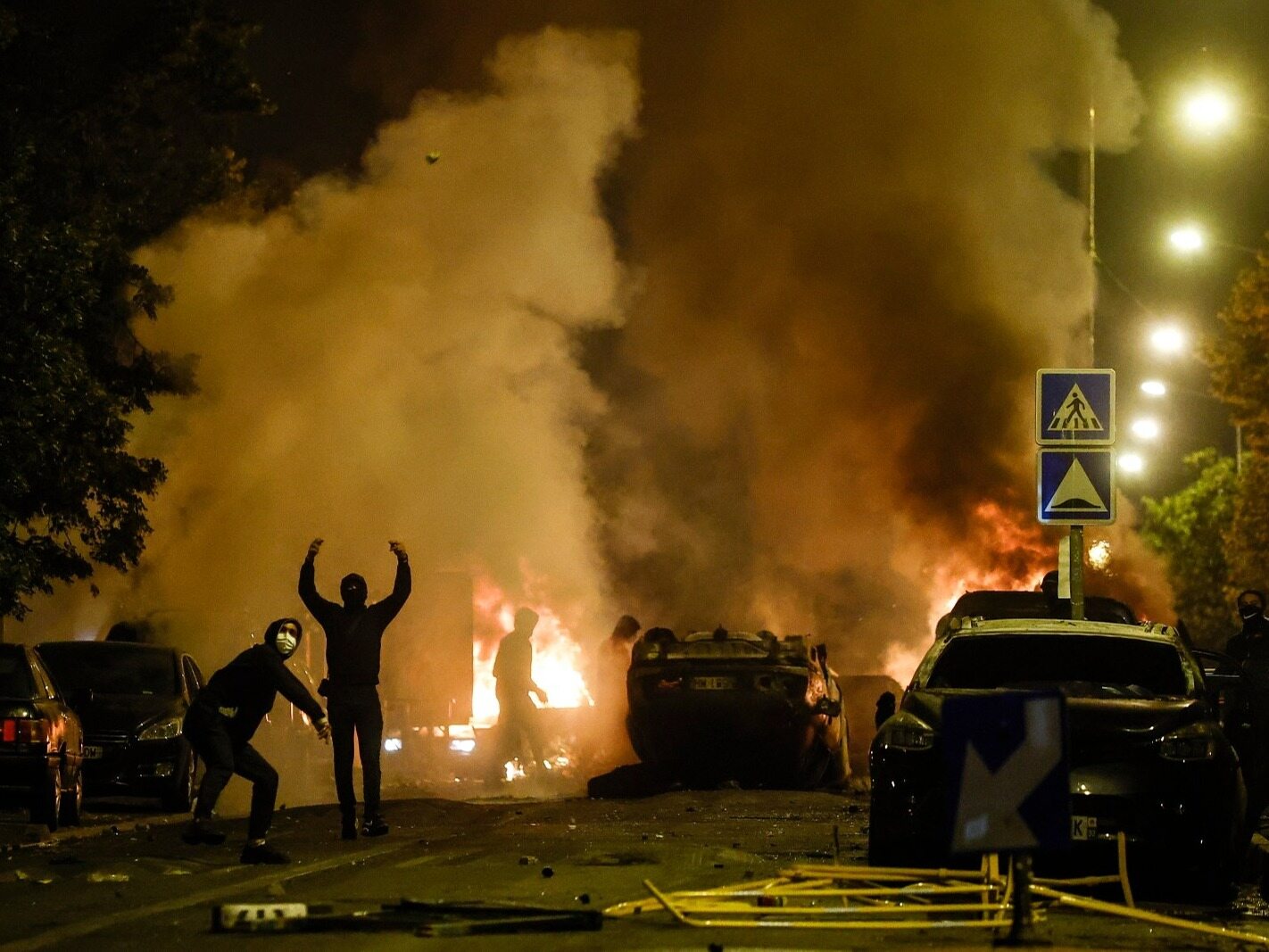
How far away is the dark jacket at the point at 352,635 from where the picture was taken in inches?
534

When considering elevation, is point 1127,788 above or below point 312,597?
below

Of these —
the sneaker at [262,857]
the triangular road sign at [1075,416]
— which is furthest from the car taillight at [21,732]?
the triangular road sign at [1075,416]

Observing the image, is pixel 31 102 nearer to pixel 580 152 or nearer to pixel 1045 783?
pixel 580 152

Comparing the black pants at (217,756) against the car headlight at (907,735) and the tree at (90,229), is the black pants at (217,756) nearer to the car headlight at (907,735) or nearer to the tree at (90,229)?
the car headlight at (907,735)

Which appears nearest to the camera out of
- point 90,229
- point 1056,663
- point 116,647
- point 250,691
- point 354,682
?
point 1056,663

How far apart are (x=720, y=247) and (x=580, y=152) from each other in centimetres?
696

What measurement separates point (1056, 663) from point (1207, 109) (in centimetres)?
1025

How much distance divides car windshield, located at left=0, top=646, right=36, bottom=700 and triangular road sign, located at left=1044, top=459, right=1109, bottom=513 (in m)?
7.51

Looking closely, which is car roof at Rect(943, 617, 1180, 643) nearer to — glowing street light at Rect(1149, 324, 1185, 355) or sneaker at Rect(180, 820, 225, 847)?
sneaker at Rect(180, 820, 225, 847)

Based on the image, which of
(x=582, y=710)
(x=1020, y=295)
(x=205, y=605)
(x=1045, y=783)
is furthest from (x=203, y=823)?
(x=1020, y=295)

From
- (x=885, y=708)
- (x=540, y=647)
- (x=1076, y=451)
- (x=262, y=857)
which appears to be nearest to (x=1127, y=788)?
(x=885, y=708)

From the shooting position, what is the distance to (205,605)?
27641mm

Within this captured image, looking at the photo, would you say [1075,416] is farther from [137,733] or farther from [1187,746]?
[137,733]

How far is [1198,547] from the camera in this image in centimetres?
6612
